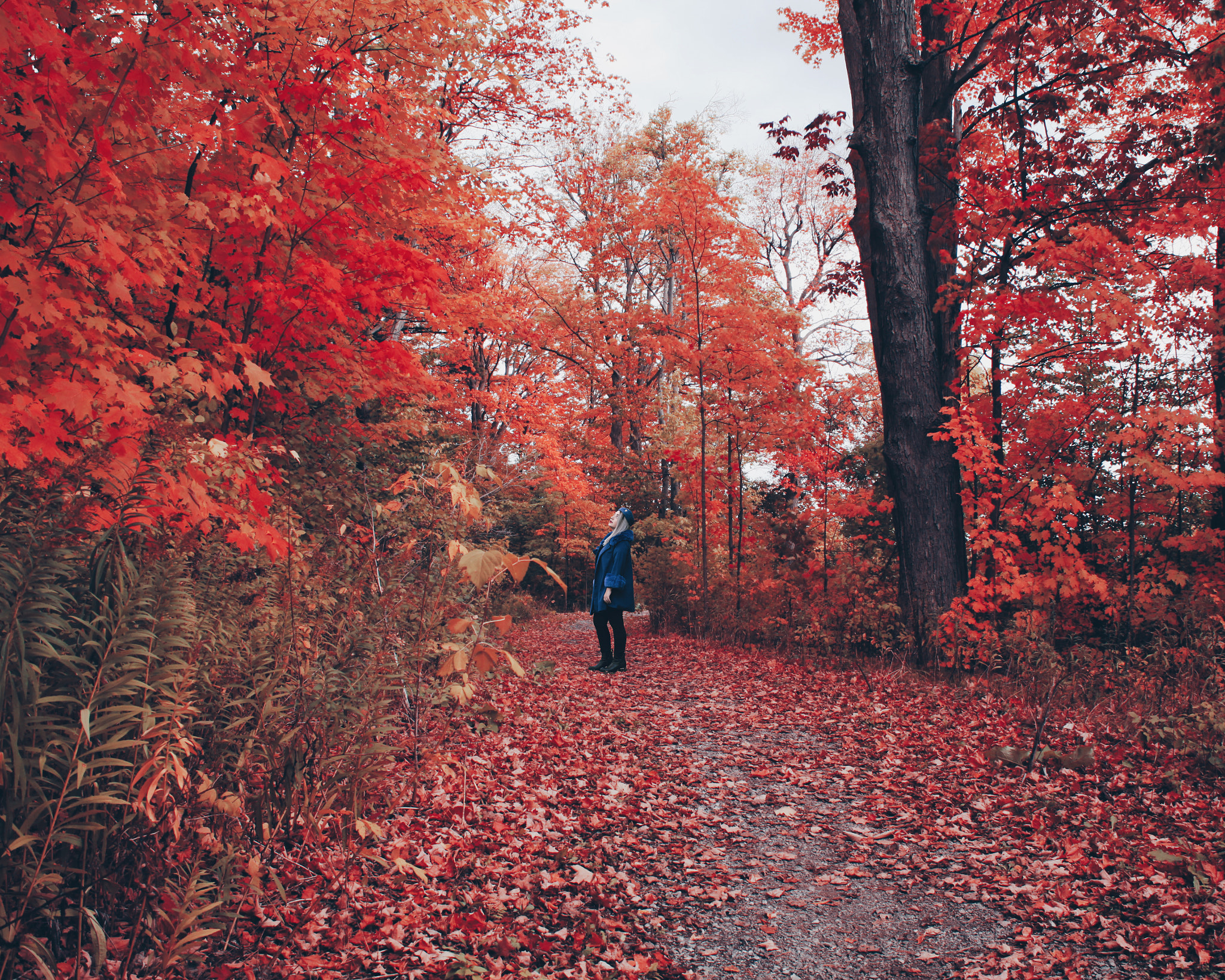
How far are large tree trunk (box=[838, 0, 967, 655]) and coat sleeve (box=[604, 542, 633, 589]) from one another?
3145 millimetres

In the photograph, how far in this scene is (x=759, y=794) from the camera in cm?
440

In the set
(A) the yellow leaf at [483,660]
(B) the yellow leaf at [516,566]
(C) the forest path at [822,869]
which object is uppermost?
(B) the yellow leaf at [516,566]

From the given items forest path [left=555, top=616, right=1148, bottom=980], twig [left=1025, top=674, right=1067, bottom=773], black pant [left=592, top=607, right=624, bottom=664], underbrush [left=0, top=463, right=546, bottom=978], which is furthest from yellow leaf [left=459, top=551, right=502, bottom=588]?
black pant [left=592, top=607, right=624, bottom=664]

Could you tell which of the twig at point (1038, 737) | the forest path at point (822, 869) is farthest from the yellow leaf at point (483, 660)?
the twig at point (1038, 737)

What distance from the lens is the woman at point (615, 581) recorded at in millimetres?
7773

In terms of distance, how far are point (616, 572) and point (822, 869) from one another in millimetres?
4592

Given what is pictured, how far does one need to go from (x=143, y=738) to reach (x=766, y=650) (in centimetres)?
829

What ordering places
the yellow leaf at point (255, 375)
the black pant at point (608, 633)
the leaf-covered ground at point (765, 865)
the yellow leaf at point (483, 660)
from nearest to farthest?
1. the yellow leaf at point (483, 660)
2. the leaf-covered ground at point (765, 865)
3. the yellow leaf at point (255, 375)
4. the black pant at point (608, 633)

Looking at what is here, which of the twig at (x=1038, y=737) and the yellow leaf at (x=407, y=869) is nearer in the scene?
the yellow leaf at (x=407, y=869)

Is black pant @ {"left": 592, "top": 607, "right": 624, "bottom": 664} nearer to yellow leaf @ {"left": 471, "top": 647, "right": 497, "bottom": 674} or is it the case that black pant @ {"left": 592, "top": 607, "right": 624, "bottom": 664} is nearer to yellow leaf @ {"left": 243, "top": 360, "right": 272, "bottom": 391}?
yellow leaf @ {"left": 243, "top": 360, "right": 272, "bottom": 391}

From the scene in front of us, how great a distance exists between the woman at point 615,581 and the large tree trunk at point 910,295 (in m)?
3.12

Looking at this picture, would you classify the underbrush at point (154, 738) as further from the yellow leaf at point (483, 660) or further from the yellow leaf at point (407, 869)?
the yellow leaf at point (407, 869)

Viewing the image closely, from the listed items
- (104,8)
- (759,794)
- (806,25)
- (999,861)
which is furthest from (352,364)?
(806,25)

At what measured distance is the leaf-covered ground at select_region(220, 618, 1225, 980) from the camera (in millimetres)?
2605
